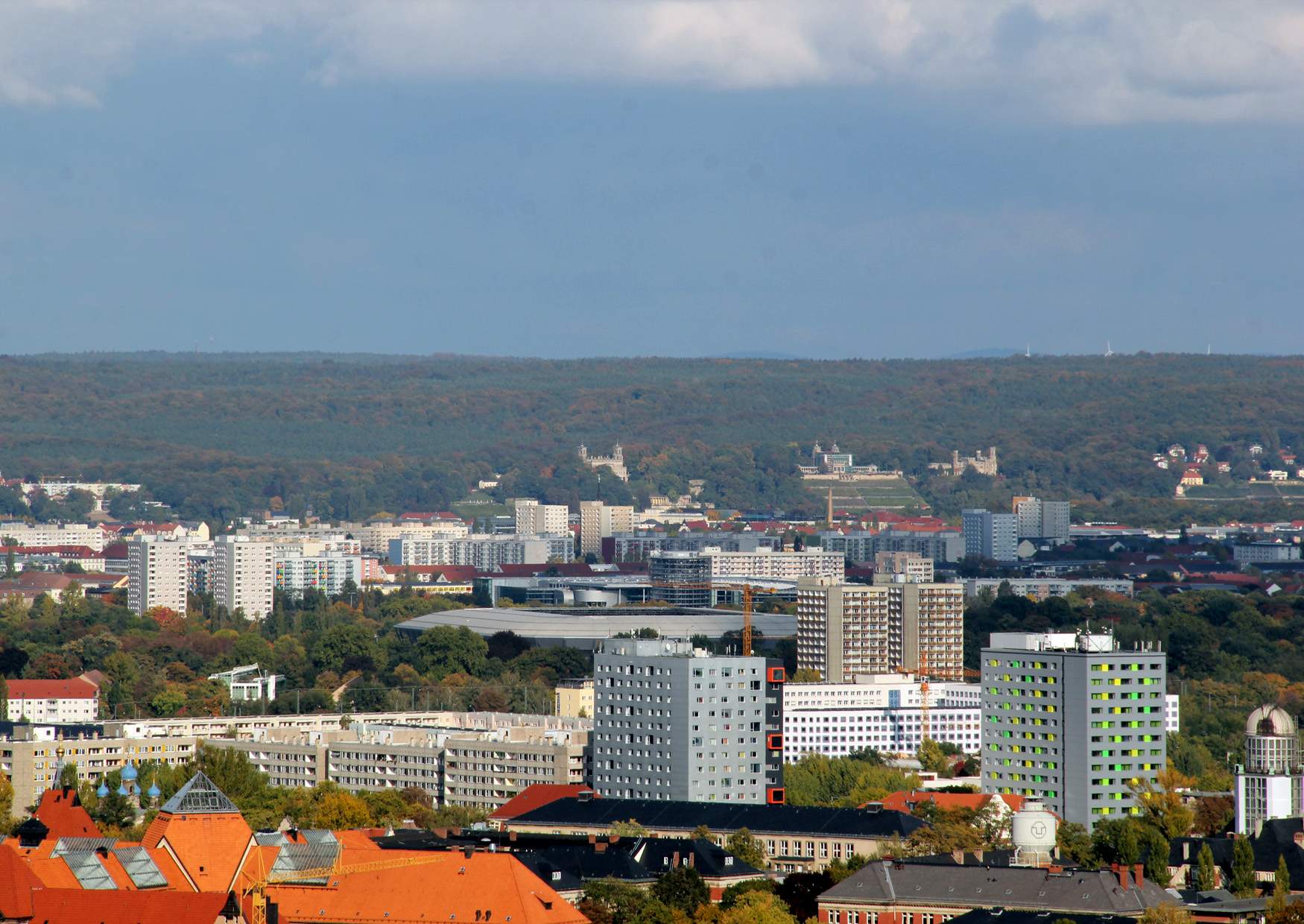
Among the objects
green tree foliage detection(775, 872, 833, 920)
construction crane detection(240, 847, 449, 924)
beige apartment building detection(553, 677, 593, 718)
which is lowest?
green tree foliage detection(775, 872, 833, 920)

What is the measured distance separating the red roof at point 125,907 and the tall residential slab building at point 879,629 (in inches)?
2895

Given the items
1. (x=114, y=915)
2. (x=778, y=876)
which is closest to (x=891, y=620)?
(x=778, y=876)

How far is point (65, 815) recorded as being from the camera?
197 ft

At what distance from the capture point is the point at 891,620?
4879 inches

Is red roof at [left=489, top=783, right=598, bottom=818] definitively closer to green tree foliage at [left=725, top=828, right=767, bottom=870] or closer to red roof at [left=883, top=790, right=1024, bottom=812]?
red roof at [left=883, top=790, right=1024, bottom=812]

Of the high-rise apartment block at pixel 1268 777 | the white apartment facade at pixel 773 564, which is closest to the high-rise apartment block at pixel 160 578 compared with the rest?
the white apartment facade at pixel 773 564

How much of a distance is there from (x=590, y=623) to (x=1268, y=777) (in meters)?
64.2

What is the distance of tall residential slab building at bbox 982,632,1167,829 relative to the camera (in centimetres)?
7556

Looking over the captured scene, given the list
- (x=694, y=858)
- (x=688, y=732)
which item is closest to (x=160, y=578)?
(x=688, y=732)

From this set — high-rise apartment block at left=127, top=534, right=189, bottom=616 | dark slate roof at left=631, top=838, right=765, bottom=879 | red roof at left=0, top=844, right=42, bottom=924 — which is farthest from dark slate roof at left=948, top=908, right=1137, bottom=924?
high-rise apartment block at left=127, top=534, right=189, bottom=616

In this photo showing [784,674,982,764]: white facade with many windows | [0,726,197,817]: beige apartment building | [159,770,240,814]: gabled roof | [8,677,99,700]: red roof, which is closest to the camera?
[159,770,240,814]: gabled roof

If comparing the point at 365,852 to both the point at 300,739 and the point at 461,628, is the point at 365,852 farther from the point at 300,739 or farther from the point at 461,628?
the point at 461,628

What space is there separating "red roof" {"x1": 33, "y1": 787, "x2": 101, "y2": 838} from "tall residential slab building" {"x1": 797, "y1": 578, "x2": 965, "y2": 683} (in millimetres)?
57246

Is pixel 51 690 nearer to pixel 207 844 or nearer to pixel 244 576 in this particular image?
pixel 207 844
